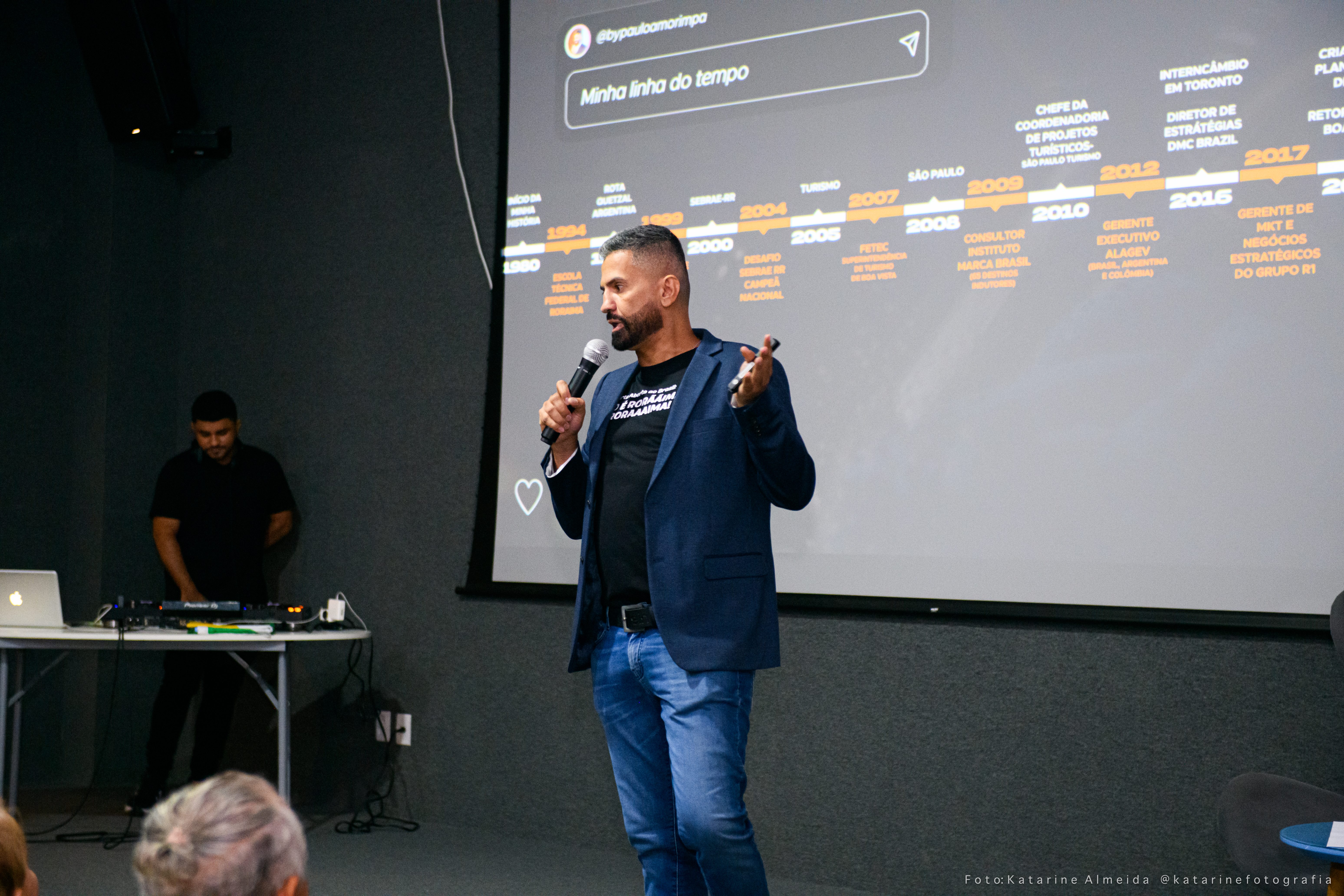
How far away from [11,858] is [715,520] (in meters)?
1.27

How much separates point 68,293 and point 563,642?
272cm

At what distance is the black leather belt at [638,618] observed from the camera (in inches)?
82.5

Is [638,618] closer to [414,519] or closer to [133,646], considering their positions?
[133,646]

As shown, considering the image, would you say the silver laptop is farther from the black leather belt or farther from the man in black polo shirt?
the black leather belt

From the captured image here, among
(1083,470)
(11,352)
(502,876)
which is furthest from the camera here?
(11,352)

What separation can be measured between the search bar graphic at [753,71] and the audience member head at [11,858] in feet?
9.93

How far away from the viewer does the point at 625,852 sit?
3.76 metres

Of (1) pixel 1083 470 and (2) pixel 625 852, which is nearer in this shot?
(1) pixel 1083 470

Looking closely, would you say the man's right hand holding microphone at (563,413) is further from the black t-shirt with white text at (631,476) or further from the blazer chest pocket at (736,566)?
the blazer chest pocket at (736,566)

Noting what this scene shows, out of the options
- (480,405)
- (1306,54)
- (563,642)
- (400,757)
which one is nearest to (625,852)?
(563,642)

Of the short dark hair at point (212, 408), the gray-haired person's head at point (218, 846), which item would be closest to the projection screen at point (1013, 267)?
the short dark hair at point (212, 408)

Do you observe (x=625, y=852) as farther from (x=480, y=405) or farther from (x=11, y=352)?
(x=11, y=352)

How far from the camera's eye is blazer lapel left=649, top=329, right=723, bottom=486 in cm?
213

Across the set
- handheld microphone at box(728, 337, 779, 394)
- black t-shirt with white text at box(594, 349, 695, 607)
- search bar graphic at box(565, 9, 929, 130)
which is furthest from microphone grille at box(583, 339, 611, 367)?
search bar graphic at box(565, 9, 929, 130)
